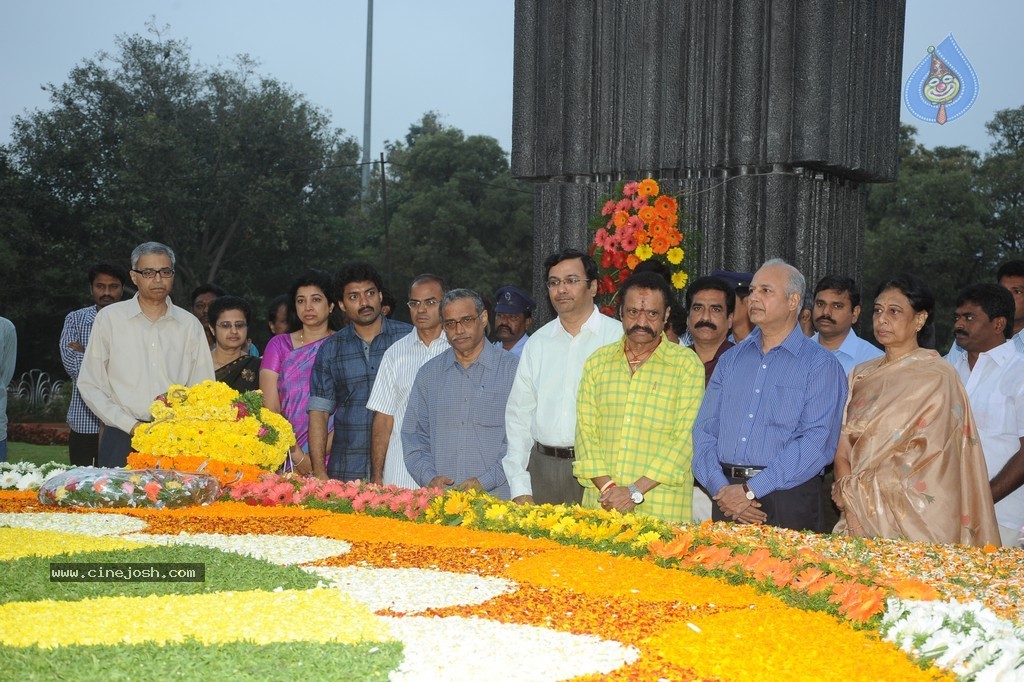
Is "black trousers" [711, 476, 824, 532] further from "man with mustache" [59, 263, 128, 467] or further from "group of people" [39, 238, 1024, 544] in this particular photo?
"man with mustache" [59, 263, 128, 467]

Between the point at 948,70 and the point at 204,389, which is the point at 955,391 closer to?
the point at 204,389

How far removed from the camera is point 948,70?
1084 centimetres

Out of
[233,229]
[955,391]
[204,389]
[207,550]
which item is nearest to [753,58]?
→ [955,391]

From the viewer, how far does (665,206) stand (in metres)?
6.07

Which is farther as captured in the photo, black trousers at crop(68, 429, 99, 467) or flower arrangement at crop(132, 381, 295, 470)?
black trousers at crop(68, 429, 99, 467)

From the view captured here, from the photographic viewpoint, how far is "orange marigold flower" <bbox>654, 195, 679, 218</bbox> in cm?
605

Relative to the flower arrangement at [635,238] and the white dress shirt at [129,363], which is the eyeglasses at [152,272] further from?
the flower arrangement at [635,238]

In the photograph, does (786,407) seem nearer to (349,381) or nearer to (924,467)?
(924,467)

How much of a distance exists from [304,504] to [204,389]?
2.42 feet

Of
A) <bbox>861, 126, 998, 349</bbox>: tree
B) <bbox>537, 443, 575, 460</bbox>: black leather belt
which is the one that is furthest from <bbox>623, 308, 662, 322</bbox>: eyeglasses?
<bbox>861, 126, 998, 349</bbox>: tree

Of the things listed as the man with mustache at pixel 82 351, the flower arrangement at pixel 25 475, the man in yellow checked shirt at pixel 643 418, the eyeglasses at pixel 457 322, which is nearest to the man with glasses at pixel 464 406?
the eyeglasses at pixel 457 322

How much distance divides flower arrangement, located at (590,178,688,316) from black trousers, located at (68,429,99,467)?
3.54 meters

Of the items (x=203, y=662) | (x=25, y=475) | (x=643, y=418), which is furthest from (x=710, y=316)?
(x=25, y=475)

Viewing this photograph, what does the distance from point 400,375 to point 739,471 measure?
1.79 metres
